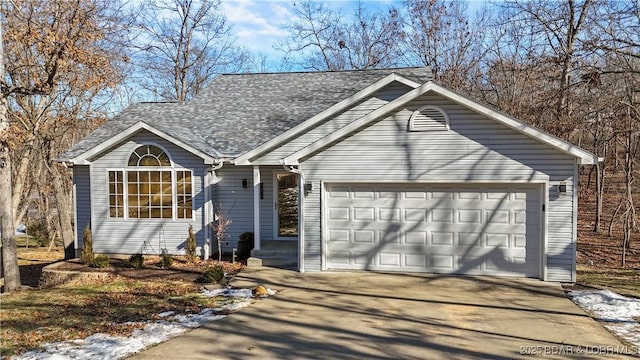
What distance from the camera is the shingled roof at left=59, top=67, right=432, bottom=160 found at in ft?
46.5

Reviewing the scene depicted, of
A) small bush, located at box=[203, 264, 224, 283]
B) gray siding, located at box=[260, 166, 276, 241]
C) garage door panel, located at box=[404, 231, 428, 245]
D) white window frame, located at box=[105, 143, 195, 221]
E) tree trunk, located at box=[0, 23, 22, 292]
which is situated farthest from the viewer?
gray siding, located at box=[260, 166, 276, 241]

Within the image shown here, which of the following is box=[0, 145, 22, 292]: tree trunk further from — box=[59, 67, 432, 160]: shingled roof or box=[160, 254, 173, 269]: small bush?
box=[160, 254, 173, 269]: small bush

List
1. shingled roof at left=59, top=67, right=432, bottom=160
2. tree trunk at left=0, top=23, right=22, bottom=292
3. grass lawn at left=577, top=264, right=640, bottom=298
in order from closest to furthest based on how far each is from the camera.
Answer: grass lawn at left=577, top=264, right=640, bottom=298 → tree trunk at left=0, top=23, right=22, bottom=292 → shingled roof at left=59, top=67, right=432, bottom=160

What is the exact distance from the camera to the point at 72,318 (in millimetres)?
7934

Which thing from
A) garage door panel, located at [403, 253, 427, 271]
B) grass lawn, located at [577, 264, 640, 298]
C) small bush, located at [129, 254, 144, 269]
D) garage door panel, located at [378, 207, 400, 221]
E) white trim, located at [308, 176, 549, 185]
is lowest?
grass lawn, located at [577, 264, 640, 298]

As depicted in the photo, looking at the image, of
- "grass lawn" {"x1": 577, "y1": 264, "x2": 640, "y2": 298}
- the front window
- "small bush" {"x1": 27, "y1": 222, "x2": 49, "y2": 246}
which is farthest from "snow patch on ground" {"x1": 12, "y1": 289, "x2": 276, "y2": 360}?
"small bush" {"x1": 27, "y1": 222, "x2": 49, "y2": 246}

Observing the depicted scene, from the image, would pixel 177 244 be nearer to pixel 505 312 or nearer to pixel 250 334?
pixel 250 334

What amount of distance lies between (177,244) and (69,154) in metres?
4.39

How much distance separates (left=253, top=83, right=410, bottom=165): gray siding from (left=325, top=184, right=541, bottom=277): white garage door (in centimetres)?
208

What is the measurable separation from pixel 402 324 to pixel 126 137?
378 inches

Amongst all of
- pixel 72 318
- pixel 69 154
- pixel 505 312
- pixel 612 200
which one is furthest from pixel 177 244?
pixel 612 200

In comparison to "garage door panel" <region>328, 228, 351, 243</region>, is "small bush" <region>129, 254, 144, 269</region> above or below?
below

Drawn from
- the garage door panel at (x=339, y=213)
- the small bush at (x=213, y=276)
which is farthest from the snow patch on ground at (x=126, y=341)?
the garage door panel at (x=339, y=213)

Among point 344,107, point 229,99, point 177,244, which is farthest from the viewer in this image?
point 229,99
